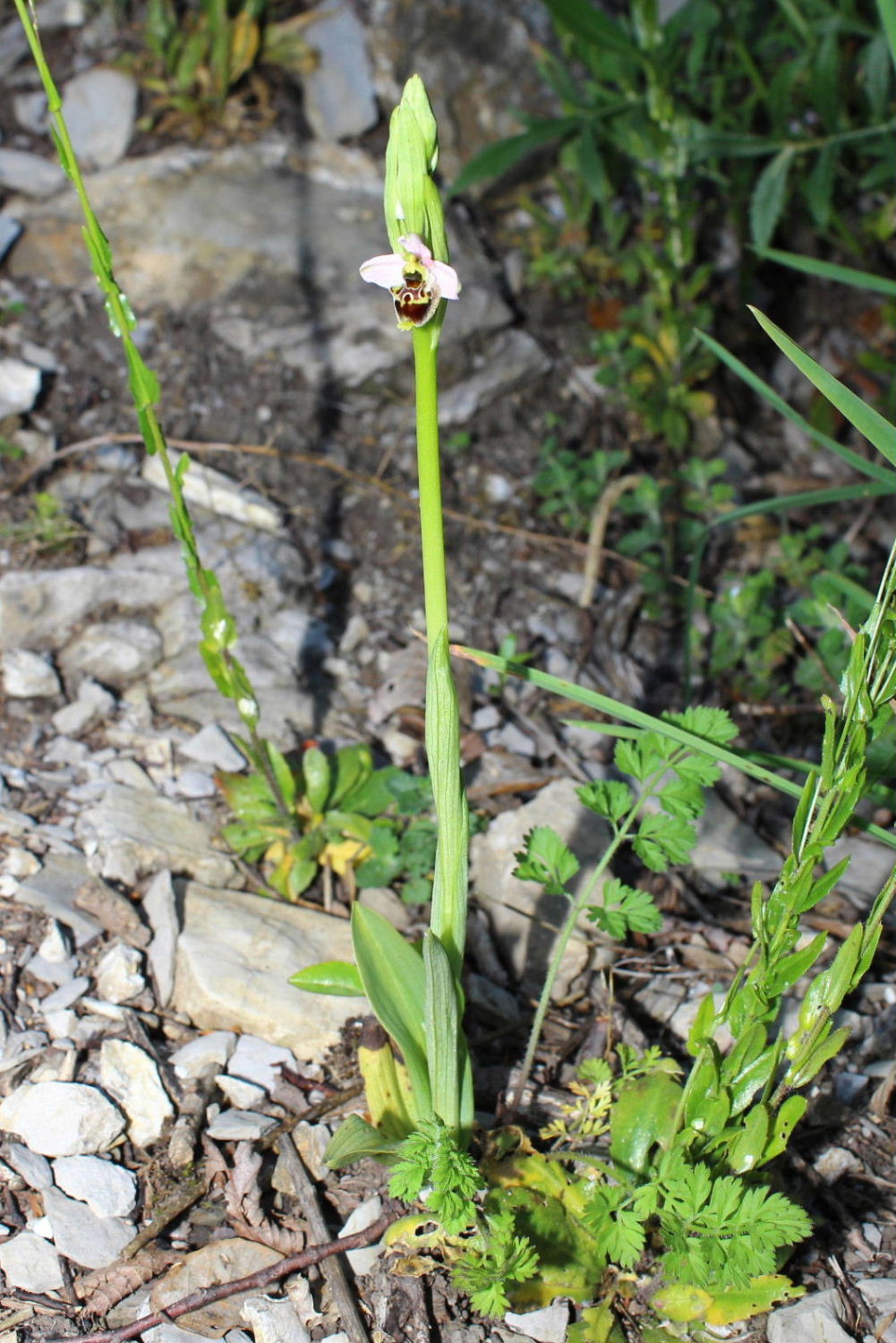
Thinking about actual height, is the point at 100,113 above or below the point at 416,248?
below

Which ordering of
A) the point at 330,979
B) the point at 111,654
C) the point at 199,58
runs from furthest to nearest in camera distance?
the point at 199,58, the point at 111,654, the point at 330,979

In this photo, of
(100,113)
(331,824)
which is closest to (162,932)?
(331,824)

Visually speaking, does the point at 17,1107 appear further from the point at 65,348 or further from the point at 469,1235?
the point at 65,348

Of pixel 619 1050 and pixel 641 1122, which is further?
pixel 619 1050

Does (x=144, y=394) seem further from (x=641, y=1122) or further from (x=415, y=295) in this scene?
(x=641, y=1122)

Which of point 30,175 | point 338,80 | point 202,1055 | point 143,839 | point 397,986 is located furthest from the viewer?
point 338,80

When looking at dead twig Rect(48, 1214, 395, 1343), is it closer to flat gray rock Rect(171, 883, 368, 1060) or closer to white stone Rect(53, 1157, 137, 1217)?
white stone Rect(53, 1157, 137, 1217)

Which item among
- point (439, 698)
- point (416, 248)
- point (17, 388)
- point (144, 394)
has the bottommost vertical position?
point (17, 388)
